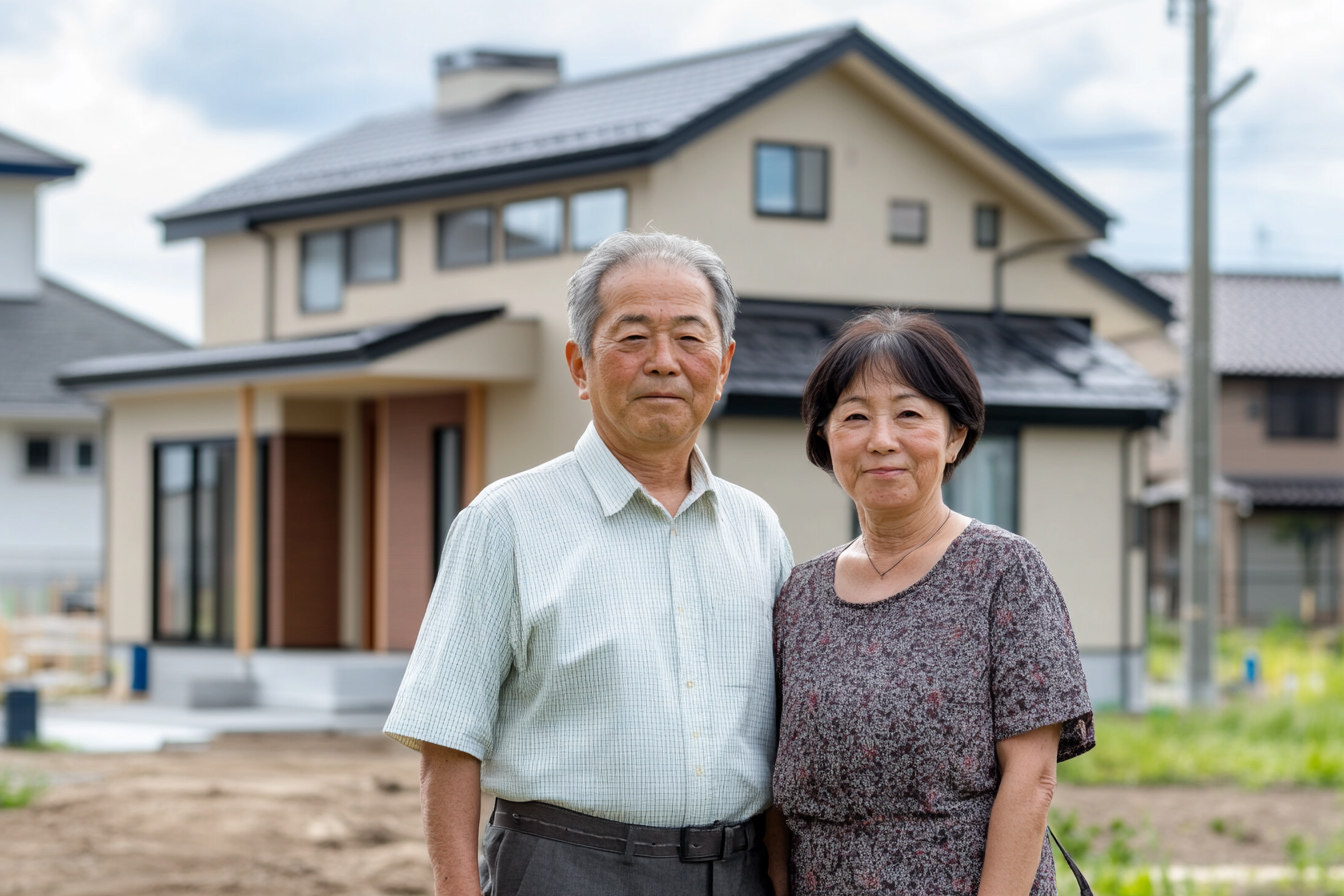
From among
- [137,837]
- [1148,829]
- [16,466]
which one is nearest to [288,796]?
[137,837]

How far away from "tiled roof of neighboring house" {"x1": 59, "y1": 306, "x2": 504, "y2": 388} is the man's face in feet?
42.4

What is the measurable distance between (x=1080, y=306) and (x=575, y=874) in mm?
16718

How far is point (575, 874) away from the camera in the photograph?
323 cm

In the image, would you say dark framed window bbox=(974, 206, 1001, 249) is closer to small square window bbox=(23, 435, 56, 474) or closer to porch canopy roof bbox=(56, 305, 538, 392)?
porch canopy roof bbox=(56, 305, 538, 392)

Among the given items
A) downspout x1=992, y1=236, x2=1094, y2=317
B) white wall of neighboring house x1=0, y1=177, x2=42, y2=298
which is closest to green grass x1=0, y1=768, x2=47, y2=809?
downspout x1=992, y1=236, x2=1094, y2=317

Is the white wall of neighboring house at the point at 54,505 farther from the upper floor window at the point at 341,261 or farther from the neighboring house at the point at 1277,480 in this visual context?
the neighboring house at the point at 1277,480

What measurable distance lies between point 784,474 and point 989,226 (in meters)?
4.26

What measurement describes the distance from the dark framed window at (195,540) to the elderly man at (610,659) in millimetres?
16197

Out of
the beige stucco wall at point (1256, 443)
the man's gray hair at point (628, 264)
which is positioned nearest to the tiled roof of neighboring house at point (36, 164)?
the beige stucco wall at point (1256, 443)

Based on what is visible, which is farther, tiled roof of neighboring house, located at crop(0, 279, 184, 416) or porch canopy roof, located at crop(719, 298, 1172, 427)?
tiled roof of neighboring house, located at crop(0, 279, 184, 416)

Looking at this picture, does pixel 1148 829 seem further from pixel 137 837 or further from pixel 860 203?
pixel 860 203

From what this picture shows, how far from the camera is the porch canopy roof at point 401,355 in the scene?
16.2 m

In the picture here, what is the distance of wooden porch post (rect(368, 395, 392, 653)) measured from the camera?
60.4 ft

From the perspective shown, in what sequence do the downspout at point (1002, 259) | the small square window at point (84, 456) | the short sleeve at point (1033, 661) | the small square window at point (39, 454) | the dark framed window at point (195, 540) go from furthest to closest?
the small square window at point (84, 456)
the small square window at point (39, 454)
the dark framed window at point (195, 540)
the downspout at point (1002, 259)
the short sleeve at point (1033, 661)
